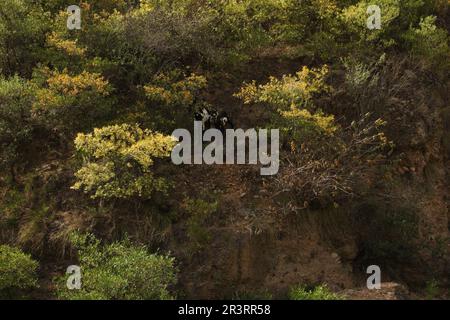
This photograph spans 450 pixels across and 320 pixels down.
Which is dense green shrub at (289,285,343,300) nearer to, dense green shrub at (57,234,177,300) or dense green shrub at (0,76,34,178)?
dense green shrub at (57,234,177,300)

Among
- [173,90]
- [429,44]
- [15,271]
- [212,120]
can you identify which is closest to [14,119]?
[173,90]

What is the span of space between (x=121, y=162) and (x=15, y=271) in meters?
2.51

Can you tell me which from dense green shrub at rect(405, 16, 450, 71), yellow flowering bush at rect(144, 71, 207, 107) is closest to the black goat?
yellow flowering bush at rect(144, 71, 207, 107)

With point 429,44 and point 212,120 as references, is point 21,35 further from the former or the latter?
point 429,44

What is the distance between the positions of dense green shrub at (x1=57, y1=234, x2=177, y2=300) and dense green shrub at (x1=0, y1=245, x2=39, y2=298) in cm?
49

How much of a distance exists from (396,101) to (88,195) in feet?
21.7

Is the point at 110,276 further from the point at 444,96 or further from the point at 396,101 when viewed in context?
the point at 444,96

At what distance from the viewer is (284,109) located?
38.2ft

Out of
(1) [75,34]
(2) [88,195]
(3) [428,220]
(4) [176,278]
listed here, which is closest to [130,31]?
(1) [75,34]

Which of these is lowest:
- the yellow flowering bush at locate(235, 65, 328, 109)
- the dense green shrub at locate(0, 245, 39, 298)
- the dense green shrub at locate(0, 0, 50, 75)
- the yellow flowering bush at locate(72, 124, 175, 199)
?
the dense green shrub at locate(0, 245, 39, 298)

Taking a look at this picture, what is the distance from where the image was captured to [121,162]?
1067cm

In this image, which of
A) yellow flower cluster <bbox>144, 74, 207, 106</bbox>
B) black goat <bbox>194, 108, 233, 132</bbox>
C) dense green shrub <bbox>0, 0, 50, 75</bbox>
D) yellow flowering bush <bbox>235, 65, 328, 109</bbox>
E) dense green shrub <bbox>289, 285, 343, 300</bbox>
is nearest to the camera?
dense green shrub <bbox>289, 285, 343, 300</bbox>

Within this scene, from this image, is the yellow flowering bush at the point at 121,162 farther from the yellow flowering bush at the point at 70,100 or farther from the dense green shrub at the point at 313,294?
the dense green shrub at the point at 313,294

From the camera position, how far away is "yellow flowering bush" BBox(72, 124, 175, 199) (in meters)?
10.4
